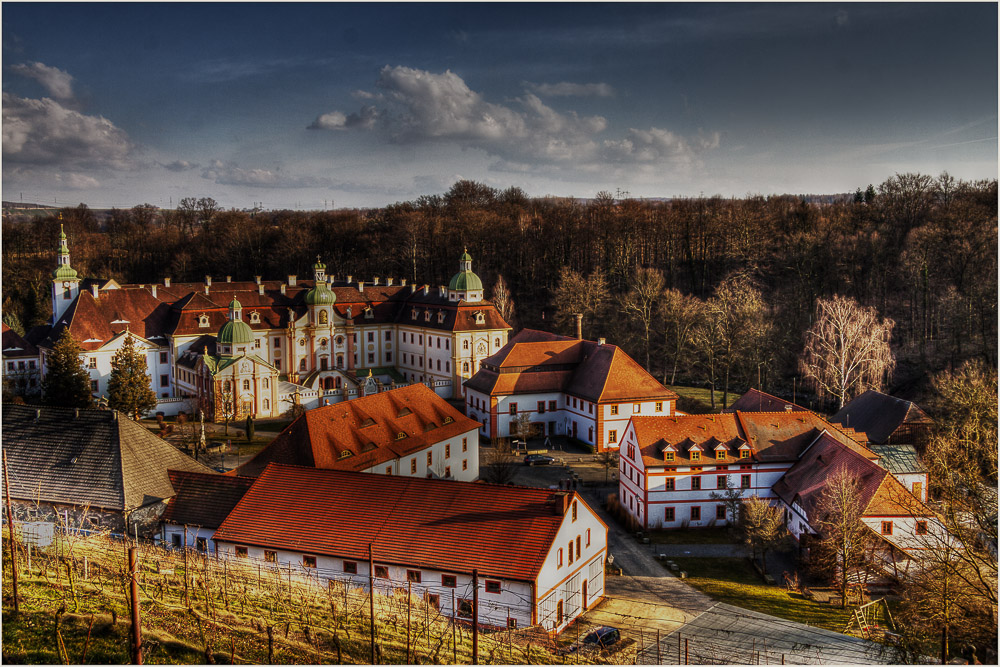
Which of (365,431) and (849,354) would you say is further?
(849,354)

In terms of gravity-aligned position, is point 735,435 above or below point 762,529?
above

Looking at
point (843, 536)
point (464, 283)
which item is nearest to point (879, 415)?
point (843, 536)

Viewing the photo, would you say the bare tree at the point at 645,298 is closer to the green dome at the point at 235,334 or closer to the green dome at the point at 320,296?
the green dome at the point at 320,296

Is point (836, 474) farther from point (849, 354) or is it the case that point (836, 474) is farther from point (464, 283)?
point (464, 283)

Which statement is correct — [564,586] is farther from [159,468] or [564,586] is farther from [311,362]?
[311,362]

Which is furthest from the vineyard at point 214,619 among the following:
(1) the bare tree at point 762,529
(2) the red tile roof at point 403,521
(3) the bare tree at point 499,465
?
(3) the bare tree at point 499,465

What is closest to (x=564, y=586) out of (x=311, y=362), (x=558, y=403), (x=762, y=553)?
(x=762, y=553)
